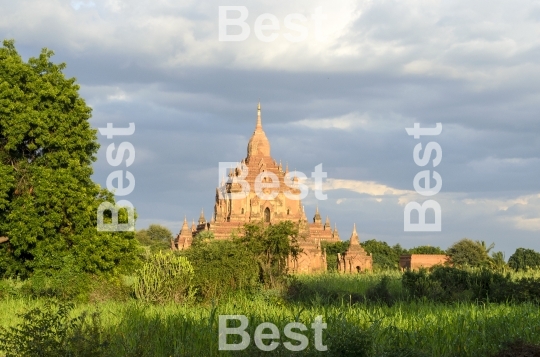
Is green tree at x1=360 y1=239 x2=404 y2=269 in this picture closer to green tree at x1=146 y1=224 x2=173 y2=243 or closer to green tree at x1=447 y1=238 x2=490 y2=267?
green tree at x1=447 y1=238 x2=490 y2=267

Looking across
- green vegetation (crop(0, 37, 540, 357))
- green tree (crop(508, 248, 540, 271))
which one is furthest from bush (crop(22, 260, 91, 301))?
green tree (crop(508, 248, 540, 271))

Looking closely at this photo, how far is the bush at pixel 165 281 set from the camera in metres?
17.4

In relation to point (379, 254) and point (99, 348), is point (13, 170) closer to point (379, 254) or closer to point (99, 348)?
point (99, 348)

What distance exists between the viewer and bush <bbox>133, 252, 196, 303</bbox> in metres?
17.4

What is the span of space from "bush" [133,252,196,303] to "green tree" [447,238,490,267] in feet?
123

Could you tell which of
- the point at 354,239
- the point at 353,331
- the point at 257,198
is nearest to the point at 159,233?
the point at 257,198

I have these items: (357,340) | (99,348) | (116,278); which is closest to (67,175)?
(116,278)

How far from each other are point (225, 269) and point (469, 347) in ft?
30.0

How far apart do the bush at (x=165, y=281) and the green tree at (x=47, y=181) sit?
265 cm

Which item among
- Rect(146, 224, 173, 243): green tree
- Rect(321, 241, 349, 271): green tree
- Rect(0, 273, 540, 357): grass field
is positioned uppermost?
Rect(146, 224, 173, 243): green tree

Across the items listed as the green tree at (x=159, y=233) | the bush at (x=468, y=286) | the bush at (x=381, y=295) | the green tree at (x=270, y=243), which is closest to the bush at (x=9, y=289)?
the green tree at (x=270, y=243)

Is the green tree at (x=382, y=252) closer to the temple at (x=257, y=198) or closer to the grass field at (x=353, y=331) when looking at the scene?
the temple at (x=257, y=198)

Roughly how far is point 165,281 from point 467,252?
4121 cm

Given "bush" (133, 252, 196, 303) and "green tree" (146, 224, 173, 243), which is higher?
"green tree" (146, 224, 173, 243)
